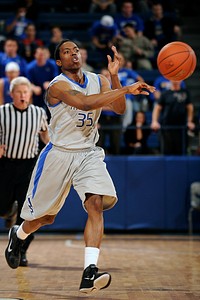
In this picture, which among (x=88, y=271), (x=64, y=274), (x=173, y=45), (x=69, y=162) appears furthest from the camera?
(x=64, y=274)

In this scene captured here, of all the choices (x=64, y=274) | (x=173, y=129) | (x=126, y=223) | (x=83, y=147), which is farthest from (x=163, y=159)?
(x=83, y=147)

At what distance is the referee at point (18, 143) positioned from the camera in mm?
7430

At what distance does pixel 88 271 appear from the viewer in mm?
5004

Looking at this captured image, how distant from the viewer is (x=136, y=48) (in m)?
12.9

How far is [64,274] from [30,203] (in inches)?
45.9

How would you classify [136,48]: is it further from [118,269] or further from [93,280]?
[93,280]

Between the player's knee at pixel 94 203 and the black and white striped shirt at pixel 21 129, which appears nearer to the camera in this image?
the player's knee at pixel 94 203

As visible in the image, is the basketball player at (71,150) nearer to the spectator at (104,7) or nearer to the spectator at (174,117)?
the spectator at (174,117)

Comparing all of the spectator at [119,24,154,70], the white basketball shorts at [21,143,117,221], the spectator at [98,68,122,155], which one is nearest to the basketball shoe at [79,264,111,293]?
the white basketball shorts at [21,143,117,221]

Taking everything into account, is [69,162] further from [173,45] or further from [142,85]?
[173,45]

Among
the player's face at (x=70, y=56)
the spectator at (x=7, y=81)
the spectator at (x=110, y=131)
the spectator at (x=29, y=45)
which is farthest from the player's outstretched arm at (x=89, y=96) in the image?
the spectator at (x=29, y=45)

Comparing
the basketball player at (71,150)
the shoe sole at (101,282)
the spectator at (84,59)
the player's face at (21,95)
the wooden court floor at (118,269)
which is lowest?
the wooden court floor at (118,269)

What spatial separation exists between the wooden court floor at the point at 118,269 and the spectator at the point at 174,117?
1.43m

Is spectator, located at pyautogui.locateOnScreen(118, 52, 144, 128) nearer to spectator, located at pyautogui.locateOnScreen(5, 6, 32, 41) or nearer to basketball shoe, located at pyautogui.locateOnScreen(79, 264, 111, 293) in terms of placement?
spectator, located at pyautogui.locateOnScreen(5, 6, 32, 41)
